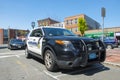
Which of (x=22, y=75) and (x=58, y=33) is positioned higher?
(x=58, y=33)

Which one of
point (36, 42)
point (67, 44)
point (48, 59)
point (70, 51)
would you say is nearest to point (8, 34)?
point (36, 42)

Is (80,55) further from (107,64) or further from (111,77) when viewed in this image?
(107,64)

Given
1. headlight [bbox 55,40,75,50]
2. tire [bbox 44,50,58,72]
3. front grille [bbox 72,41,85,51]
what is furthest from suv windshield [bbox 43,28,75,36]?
front grille [bbox 72,41,85,51]

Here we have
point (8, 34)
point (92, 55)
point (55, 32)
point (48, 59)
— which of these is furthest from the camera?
point (8, 34)

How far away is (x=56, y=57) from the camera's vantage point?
6.24 metres

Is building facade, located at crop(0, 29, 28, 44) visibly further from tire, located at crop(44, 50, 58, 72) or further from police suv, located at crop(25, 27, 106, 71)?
police suv, located at crop(25, 27, 106, 71)

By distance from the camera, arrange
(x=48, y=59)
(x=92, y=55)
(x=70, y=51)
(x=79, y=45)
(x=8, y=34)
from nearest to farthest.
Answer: (x=70, y=51) < (x=79, y=45) < (x=92, y=55) < (x=48, y=59) < (x=8, y=34)

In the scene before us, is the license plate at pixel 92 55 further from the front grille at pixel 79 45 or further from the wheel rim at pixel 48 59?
the wheel rim at pixel 48 59

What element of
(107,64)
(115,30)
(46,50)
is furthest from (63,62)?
(115,30)

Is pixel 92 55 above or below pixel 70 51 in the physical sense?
below

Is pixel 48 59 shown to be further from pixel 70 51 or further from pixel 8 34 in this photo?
pixel 8 34

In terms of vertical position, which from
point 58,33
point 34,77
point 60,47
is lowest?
point 34,77

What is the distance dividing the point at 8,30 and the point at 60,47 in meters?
87.6

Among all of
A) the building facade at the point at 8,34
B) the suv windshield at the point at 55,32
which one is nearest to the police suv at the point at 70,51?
the suv windshield at the point at 55,32
